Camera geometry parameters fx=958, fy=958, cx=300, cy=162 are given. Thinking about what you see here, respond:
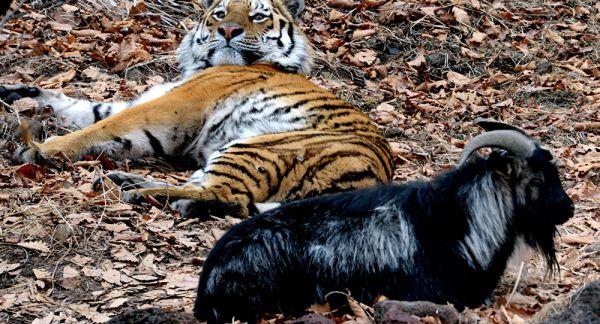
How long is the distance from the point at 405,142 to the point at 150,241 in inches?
133

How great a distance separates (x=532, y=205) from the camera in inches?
192

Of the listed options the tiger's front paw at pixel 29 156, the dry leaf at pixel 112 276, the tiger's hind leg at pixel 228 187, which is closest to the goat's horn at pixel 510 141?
the tiger's hind leg at pixel 228 187

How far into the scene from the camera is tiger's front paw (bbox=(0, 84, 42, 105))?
7.86 m

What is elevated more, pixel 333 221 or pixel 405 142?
pixel 333 221

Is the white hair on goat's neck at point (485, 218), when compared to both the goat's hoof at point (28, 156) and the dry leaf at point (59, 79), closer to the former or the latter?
the goat's hoof at point (28, 156)

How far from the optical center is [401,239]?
4668 mm

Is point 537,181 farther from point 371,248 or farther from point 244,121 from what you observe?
point 244,121

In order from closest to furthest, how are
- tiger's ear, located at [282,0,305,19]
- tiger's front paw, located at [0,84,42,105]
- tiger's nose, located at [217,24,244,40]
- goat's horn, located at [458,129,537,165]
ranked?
1. goat's horn, located at [458,129,537,165]
2. tiger's front paw, located at [0,84,42,105]
3. tiger's nose, located at [217,24,244,40]
4. tiger's ear, located at [282,0,305,19]

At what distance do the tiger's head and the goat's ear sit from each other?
11.8 ft

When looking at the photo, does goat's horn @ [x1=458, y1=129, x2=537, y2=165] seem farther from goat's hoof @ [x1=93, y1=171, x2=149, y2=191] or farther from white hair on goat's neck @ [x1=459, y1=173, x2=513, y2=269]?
goat's hoof @ [x1=93, y1=171, x2=149, y2=191]

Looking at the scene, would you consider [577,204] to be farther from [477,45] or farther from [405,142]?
[477,45]

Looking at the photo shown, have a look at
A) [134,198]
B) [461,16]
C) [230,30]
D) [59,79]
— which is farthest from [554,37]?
[134,198]

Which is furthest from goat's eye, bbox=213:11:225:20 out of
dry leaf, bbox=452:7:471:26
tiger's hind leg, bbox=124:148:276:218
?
dry leaf, bbox=452:7:471:26

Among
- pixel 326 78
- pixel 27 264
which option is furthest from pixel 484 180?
pixel 326 78
